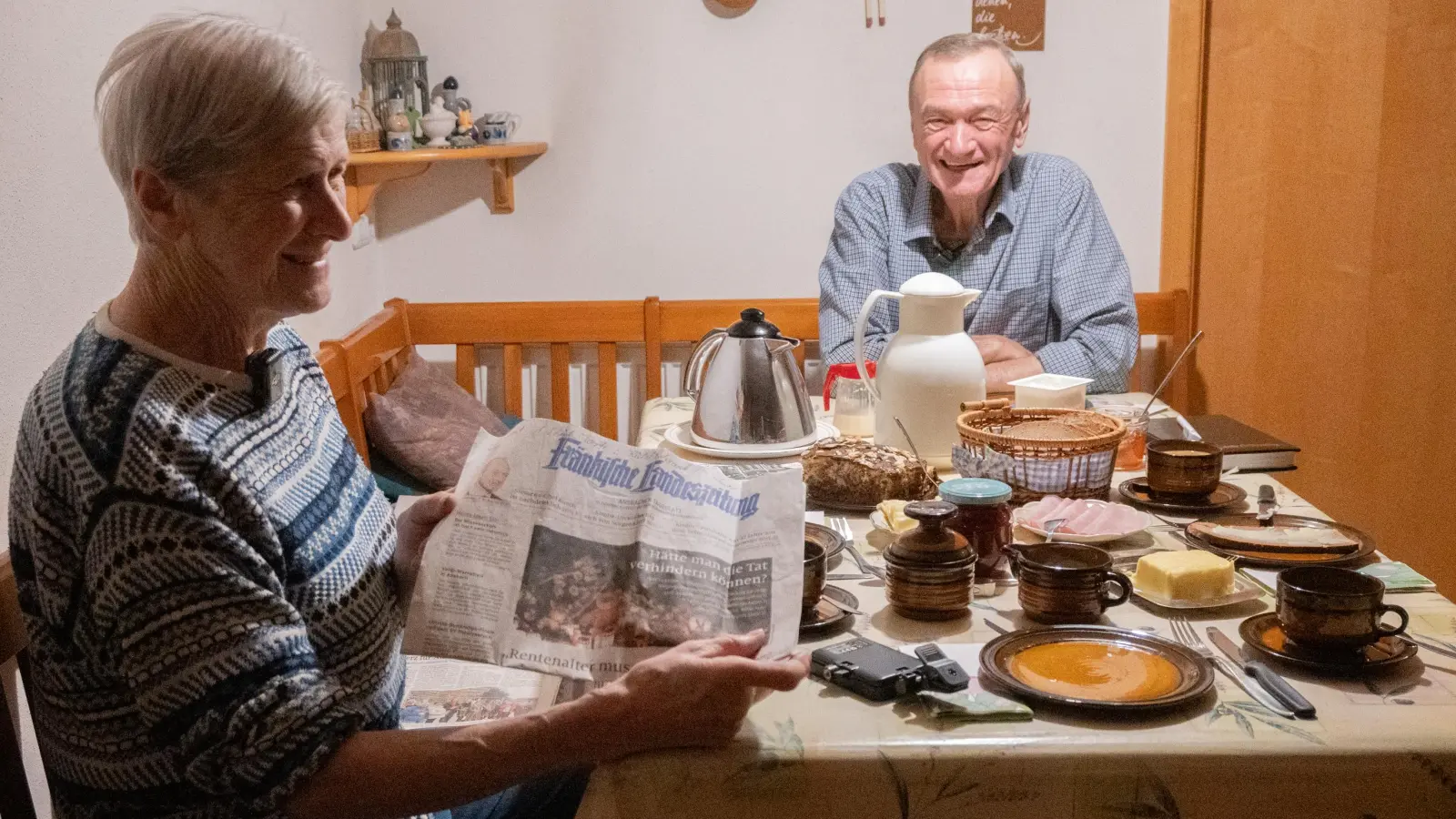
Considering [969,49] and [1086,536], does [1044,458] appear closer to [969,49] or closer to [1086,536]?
[1086,536]

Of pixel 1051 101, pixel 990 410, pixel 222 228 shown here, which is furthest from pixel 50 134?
pixel 1051 101

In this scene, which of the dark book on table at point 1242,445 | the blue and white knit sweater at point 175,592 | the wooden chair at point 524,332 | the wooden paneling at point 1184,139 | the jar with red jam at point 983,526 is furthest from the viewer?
the wooden chair at point 524,332

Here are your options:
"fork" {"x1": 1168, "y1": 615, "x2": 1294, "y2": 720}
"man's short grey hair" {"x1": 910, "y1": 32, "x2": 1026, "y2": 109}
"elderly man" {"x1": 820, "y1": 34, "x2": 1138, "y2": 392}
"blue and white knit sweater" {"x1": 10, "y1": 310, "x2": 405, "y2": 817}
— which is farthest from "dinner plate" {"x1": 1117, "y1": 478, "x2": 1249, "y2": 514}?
"man's short grey hair" {"x1": 910, "y1": 32, "x2": 1026, "y2": 109}

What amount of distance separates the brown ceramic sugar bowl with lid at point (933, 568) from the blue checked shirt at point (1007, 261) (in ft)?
4.52

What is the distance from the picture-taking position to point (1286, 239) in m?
2.80

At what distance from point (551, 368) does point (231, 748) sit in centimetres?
232

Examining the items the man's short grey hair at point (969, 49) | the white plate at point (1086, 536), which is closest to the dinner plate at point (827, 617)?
the white plate at point (1086, 536)

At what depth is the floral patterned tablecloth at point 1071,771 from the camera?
94 cm

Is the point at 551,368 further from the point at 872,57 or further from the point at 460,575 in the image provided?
the point at 460,575

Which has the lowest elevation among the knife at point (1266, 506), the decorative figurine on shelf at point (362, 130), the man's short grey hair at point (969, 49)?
the knife at point (1266, 506)

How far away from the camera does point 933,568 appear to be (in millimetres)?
1207

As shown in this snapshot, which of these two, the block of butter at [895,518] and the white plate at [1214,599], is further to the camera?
the block of butter at [895,518]

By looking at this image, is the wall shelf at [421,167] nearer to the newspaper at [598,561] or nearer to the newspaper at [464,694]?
the newspaper at [464,694]

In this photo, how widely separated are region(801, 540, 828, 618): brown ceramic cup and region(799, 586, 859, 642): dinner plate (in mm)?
11
